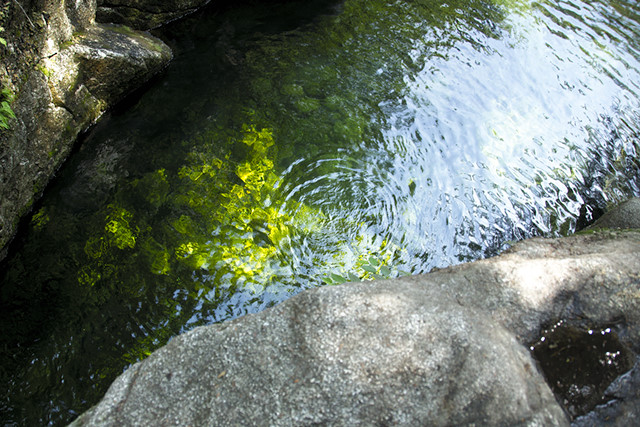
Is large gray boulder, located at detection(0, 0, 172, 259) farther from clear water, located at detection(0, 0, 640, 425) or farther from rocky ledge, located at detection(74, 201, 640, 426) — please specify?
rocky ledge, located at detection(74, 201, 640, 426)

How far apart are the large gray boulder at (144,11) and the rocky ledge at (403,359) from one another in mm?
6447

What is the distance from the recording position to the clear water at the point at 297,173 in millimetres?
4141

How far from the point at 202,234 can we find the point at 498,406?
331 centimetres

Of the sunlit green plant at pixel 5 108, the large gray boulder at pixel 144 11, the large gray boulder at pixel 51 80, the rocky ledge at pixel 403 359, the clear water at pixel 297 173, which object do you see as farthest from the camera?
the large gray boulder at pixel 144 11

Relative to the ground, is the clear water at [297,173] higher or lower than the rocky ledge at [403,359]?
lower

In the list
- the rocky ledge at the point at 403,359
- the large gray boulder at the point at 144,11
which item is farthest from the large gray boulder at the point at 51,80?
the rocky ledge at the point at 403,359

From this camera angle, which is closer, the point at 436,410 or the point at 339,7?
the point at 436,410

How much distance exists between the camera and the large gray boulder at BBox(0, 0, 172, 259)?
4.58 m

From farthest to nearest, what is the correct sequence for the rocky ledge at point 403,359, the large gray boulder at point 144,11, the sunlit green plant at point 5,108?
the large gray boulder at point 144,11 → the sunlit green plant at point 5,108 → the rocky ledge at point 403,359

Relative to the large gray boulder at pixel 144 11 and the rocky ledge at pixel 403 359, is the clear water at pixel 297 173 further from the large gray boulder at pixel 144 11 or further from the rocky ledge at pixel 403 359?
the rocky ledge at pixel 403 359

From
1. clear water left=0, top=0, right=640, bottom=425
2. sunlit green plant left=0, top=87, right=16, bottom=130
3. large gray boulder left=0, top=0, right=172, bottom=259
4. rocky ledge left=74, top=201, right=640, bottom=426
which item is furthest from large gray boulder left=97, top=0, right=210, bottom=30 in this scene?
rocky ledge left=74, top=201, right=640, bottom=426

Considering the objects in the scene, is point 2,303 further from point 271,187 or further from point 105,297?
point 271,187

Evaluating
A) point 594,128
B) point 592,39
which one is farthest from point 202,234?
point 592,39

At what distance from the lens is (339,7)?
8.95 meters
